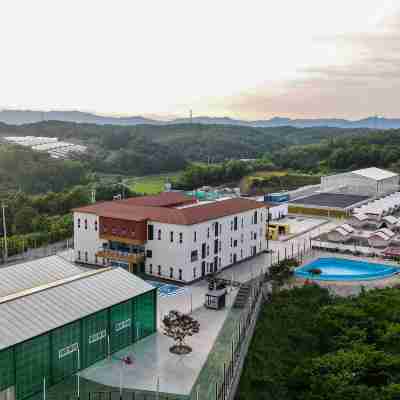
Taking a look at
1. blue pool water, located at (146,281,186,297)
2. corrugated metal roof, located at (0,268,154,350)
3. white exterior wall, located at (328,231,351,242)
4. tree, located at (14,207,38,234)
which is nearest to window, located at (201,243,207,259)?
blue pool water, located at (146,281,186,297)

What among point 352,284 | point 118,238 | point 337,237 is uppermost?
point 118,238

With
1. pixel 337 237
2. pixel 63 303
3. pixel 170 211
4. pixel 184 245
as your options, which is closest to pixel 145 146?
pixel 337 237

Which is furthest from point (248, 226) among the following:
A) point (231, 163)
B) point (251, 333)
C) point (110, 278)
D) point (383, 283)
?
point (231, 163)

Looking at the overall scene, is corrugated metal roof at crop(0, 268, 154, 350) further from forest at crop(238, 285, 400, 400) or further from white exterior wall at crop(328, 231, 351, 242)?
white exterior wall at crop(328, 231, 351, 242)

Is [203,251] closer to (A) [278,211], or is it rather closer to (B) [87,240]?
(B) [87,240]

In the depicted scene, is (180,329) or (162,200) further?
(162,200)
